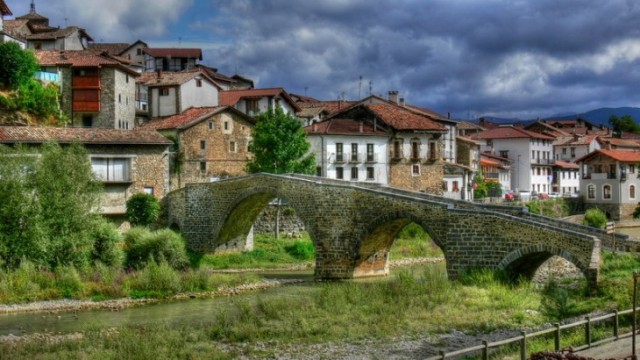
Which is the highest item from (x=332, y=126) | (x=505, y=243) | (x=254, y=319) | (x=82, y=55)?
(x=82, y=55)

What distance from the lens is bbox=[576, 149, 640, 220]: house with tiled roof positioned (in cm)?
7788

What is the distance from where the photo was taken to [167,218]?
155 feet

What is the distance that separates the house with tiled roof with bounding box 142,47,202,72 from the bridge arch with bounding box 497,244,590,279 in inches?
2445

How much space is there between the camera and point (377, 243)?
3678cm

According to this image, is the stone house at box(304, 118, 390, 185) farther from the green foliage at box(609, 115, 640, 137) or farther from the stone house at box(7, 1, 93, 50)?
the green foliage at box(609, 115, 640, 137)

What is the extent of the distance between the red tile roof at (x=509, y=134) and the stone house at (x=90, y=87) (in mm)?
49642

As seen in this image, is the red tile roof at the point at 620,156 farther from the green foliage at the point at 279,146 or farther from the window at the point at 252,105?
the green foliage at the point at 279,146

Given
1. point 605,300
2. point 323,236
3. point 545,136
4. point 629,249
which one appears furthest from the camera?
point 545,136

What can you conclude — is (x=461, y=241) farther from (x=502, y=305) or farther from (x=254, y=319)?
(x=254, y=319)

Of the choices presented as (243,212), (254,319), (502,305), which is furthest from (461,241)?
(243,212)

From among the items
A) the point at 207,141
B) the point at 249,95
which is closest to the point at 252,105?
the point at 249,95

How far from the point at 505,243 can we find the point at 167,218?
960 inches

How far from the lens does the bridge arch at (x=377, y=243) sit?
3431cm

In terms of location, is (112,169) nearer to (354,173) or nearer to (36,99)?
(36,99)
